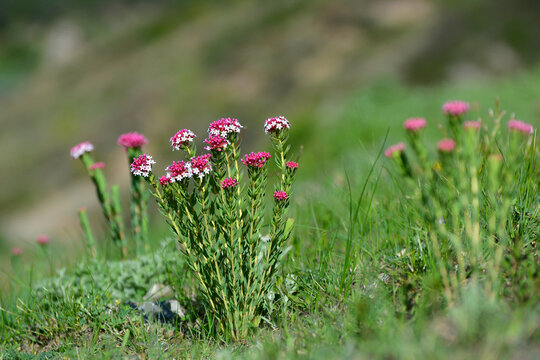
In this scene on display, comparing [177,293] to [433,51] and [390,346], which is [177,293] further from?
[433,51]

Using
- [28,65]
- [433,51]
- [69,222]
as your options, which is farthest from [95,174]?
[28,65]

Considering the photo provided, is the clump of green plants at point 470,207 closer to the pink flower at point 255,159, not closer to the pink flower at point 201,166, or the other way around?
the pink flower at point 255,159

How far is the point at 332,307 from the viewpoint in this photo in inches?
84.9

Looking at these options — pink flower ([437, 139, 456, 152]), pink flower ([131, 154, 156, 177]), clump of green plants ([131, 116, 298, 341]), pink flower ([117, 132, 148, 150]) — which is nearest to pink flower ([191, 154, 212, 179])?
clump of green plants ([131, 116, 298, 341])

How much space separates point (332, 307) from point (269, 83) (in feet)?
33.0

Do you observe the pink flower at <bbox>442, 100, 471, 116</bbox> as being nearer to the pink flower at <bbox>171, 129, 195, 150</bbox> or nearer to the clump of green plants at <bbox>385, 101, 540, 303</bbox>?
the clump of green plants at <bbox>385, 101, 540, 303</bbox>

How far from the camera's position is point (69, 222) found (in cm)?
1052

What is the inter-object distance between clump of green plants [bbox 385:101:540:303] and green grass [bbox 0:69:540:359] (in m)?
0.04

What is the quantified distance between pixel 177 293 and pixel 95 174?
50.0 inches

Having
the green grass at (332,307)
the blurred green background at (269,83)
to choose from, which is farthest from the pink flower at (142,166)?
the blurred green background at (269,83)

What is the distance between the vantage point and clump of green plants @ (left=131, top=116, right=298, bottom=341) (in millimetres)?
2158

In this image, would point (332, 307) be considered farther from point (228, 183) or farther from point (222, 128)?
point (222, 128)

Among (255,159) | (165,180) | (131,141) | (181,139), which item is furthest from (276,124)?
(131,141)

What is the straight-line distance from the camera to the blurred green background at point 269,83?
8.62m
